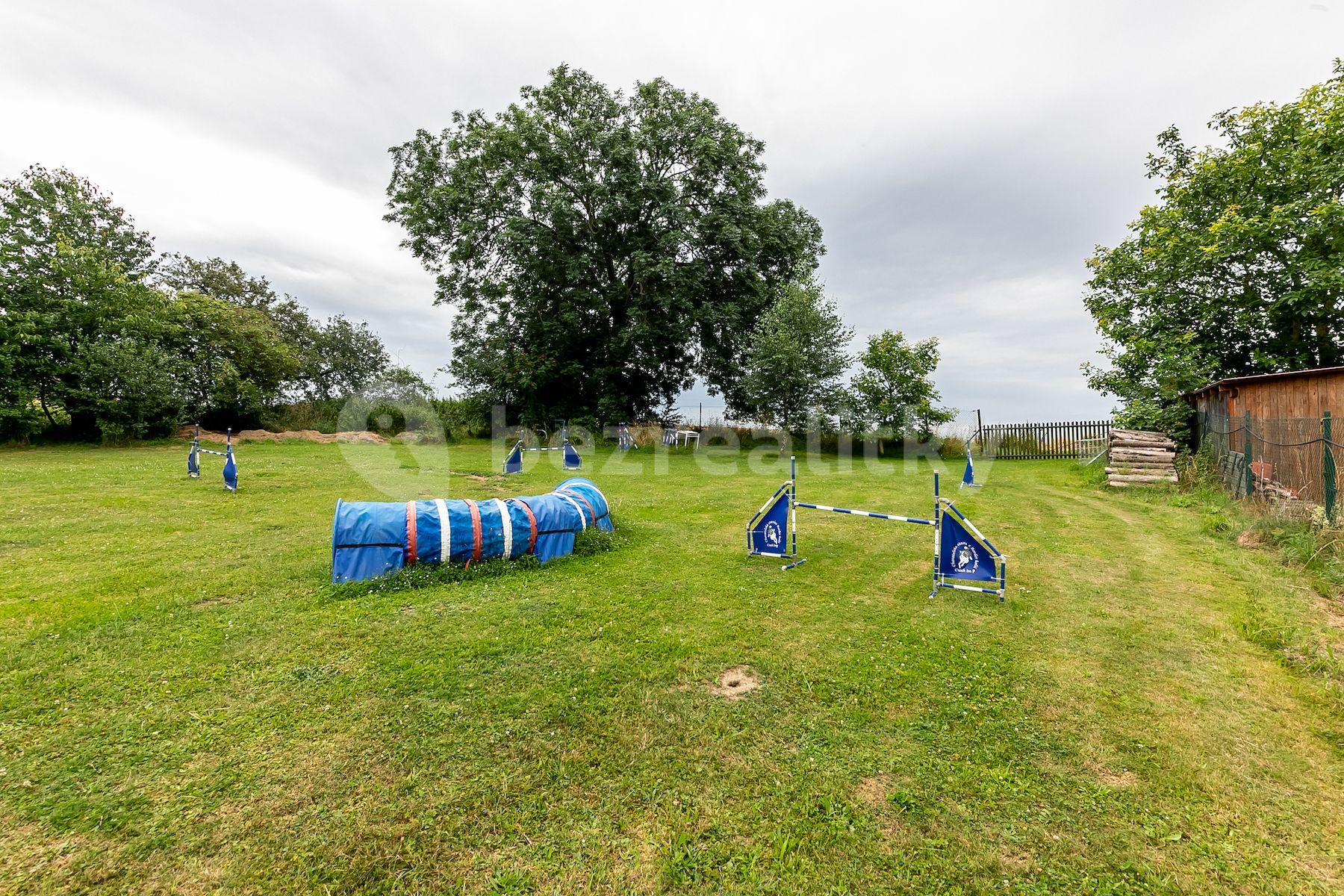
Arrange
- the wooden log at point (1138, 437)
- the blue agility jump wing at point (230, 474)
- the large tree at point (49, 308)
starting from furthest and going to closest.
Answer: the large tree at point (49, 308), the wooden log at point (1138, 437), the blue agility jump wing at point (230, 474)

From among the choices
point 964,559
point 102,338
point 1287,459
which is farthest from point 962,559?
point 102,338

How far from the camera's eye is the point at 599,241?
77.7 ft

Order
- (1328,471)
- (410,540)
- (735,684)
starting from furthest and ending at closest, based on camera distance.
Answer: (1328,471), (410,540), (735,684)

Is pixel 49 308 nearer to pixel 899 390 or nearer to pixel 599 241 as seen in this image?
pixel 599 241

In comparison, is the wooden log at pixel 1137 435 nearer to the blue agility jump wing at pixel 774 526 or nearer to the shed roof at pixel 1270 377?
the shed roof at pixel 1270 377

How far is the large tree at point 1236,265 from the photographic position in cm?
1471

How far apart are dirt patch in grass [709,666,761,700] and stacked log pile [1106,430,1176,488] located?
1294 centimetres

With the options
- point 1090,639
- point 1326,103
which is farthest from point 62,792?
point 1326,103

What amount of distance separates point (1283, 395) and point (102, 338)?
3582 centimetres

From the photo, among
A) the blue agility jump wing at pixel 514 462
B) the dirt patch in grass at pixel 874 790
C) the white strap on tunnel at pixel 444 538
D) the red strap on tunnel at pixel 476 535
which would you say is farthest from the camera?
the blue agility jump wing at pixel 514 462

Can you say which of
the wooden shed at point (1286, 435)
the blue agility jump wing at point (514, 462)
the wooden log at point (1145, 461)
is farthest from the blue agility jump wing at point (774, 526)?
the wooden log at point (1145, 461)

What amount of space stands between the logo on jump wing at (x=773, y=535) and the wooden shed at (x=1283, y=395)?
927 cm

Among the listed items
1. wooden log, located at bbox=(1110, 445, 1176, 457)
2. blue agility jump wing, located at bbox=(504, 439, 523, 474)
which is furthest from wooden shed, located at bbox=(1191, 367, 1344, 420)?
blue agility jump wing, located at bbox=(504, 439, 523, 474)

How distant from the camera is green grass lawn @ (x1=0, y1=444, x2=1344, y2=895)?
230 centimetres
